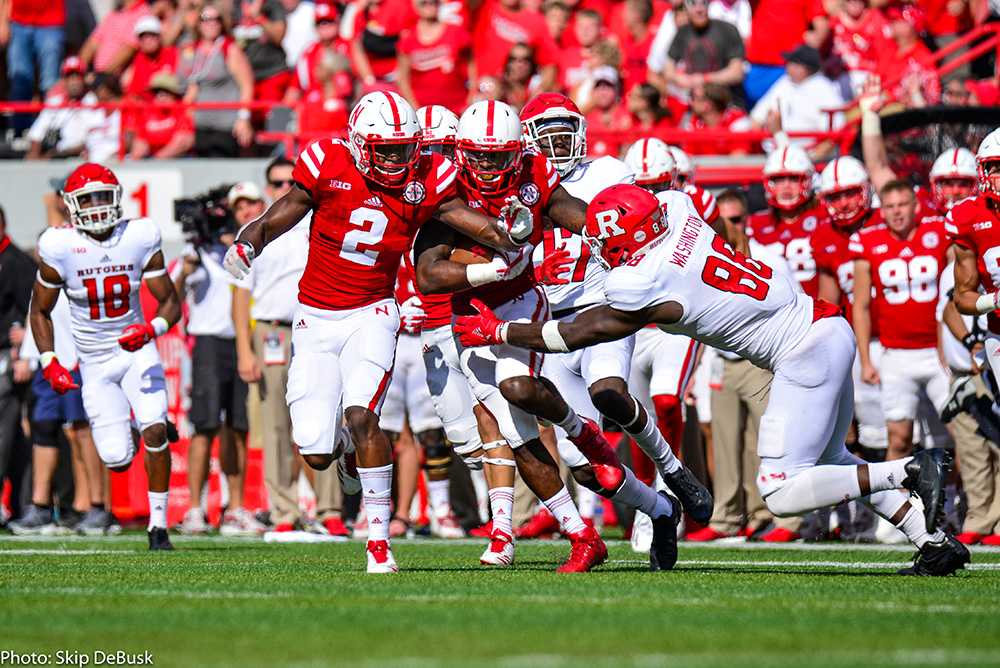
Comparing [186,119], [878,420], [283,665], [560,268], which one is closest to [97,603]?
[283,665]

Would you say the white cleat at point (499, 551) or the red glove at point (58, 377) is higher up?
the red glove at point (58, 377)

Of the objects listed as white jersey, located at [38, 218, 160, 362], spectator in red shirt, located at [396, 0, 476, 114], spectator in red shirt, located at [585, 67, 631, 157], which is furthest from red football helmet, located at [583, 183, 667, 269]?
spectator in red shirt, located at [396, 0, 476, 114]

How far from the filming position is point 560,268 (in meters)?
8.59

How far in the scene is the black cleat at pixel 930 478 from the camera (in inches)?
283

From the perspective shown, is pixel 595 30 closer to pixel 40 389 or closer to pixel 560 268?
pixel 40 389

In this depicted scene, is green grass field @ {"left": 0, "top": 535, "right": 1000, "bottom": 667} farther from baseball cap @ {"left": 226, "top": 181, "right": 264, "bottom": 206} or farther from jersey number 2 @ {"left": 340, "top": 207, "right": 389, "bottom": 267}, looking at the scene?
baseball cap @ {"left": 226, "top": 181, "right": 264, "bottom": 206}

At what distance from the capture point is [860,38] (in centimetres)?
1466

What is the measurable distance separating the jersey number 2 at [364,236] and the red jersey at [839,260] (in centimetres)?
410

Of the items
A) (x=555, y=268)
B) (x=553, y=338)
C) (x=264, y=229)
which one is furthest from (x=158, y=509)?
(x=553, y=338)

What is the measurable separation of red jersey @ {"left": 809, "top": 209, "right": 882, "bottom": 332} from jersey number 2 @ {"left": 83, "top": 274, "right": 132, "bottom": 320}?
451 cm

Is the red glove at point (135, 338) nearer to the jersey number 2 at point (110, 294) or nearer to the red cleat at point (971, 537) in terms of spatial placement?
the jersey number 2 at point (110, 294)

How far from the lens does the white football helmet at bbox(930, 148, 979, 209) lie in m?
11.2

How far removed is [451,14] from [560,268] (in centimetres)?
794

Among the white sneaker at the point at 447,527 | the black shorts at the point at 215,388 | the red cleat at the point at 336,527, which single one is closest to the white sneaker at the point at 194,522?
the black shorts at the point at 215,388
